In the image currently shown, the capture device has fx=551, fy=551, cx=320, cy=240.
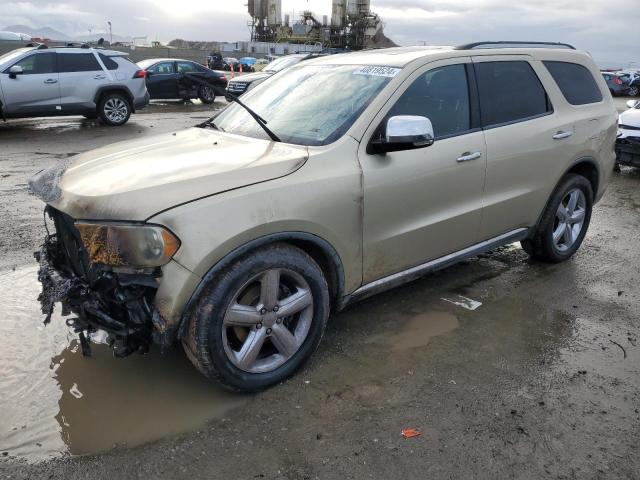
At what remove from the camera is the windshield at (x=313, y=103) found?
334 centimetres

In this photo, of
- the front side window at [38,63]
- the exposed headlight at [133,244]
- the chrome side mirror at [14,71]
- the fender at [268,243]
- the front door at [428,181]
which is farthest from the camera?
the front side window at [38,63]

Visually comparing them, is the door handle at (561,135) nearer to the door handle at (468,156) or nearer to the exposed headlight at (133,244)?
the door handle at (468,156)

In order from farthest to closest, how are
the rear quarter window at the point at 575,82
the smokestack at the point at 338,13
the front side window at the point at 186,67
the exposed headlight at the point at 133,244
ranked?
the smokestack at the point at 338,13
the front side window at the point at 186,67
the rear quarter window at the point at 575,82
the exposed headlight at the point at 133,244

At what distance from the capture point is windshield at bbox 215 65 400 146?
3.34 m

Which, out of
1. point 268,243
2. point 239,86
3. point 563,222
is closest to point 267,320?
point 268,243

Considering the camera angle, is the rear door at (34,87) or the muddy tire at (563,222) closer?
the muddy tire at (563,222)

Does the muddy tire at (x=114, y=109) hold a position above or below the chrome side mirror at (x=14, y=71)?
below

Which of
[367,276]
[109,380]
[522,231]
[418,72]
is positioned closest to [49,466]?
[109,380]

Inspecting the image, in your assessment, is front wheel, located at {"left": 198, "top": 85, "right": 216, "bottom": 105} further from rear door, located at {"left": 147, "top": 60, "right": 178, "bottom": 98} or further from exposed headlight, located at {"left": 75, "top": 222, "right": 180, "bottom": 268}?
exposed headlight, located at {"left": 75, "top": 222, "right": 180, "bottom": 268}

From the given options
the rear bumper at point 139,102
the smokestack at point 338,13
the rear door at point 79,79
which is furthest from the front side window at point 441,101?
the smokestack at point 338,13

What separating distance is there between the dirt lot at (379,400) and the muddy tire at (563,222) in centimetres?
52

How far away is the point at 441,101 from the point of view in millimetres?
3705

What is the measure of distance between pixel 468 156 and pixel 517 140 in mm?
615

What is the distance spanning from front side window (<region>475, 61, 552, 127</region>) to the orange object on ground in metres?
2.23
